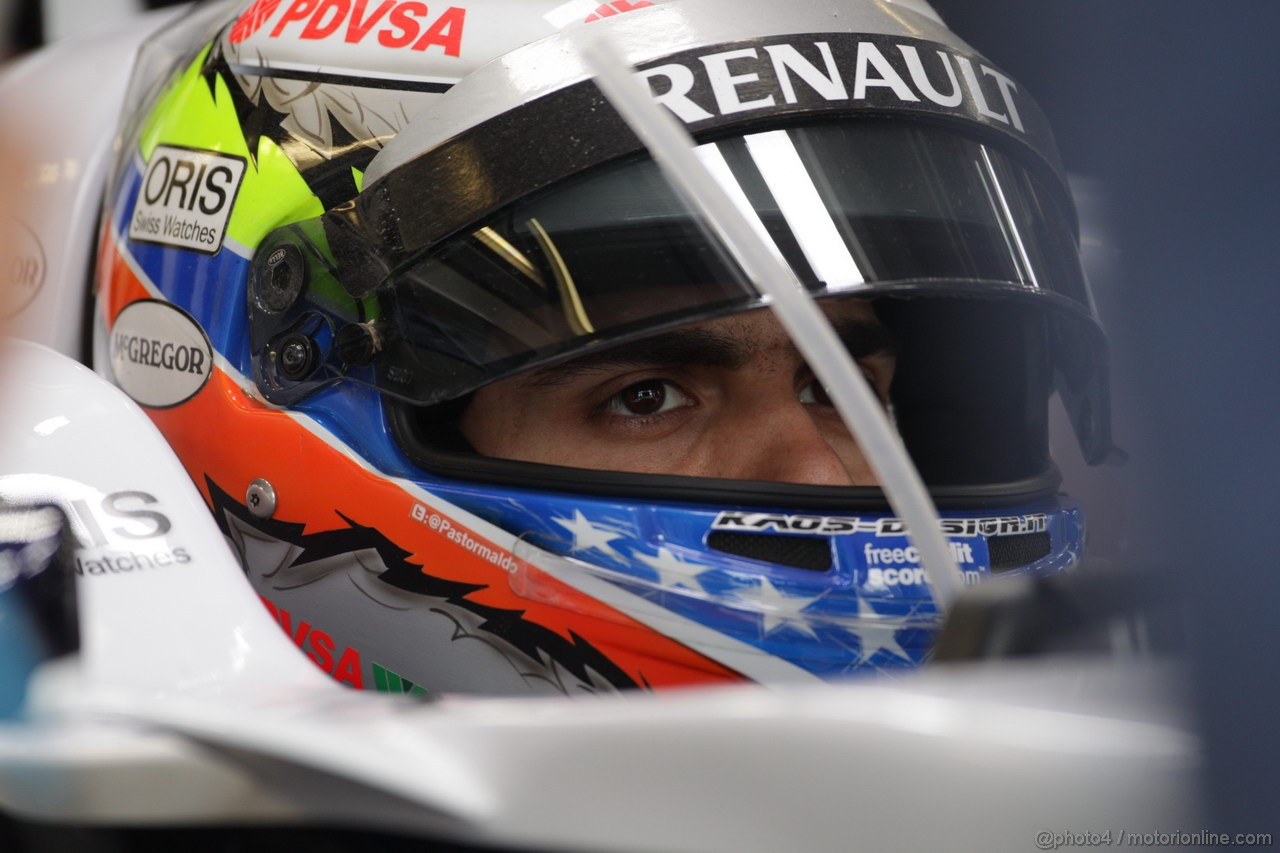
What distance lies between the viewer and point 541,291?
0.87 meters

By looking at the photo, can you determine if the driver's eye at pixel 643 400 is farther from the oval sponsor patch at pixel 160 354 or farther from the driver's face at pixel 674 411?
the oval sponsor patch at pixel 160 354

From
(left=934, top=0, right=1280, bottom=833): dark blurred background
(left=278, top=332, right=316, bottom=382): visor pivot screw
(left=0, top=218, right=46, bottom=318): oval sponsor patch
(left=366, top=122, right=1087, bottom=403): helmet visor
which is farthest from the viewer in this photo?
(left=0, top=218, right=46, bottom=318): oval sponsor patch

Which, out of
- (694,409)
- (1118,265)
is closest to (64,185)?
(694,409)

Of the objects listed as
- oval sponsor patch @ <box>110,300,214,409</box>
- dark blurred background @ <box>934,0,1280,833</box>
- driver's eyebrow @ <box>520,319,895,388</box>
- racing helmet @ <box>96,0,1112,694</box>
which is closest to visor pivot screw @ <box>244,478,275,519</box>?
racing helmet @ <box>96,0,1112,694</box>

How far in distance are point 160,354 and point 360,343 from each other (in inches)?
8.9

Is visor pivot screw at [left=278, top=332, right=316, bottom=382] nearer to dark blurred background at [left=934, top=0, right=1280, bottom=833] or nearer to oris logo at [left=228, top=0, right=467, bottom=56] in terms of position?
oris logo at [left=228, top=0, right=467, bottom=56]

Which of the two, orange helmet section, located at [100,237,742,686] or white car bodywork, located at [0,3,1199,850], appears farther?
orange helmet section, located at [100,237,742,686]

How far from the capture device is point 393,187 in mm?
915

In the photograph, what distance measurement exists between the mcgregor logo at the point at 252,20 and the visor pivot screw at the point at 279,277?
0.24 meters

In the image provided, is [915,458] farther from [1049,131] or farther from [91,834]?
[91,834]

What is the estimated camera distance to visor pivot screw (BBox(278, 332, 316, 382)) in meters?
0.96

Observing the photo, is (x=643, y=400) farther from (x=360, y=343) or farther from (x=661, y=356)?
(x=360, y=343)

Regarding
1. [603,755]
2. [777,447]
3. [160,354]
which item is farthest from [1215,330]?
[160,354]

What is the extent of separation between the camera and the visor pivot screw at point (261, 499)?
0.97 meters
